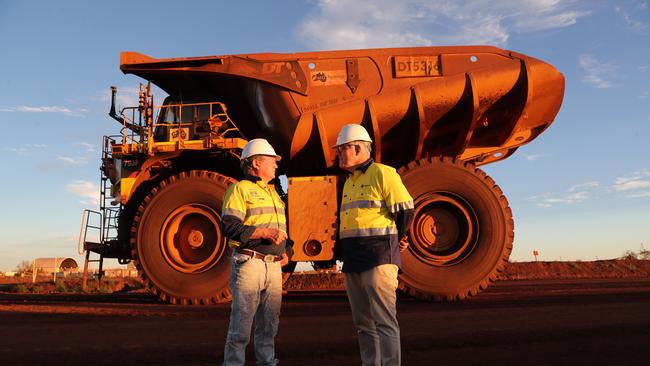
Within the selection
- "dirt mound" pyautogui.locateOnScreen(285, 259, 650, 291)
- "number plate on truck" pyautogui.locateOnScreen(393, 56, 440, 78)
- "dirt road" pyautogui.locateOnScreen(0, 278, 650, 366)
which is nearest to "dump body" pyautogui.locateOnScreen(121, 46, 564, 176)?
"number plate on truck" pyautogui.locateOnScreen(393, 56, 440, 78)

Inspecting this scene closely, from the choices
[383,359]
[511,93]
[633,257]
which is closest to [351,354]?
[383,359]

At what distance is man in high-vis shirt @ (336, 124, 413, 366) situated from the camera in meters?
2.96

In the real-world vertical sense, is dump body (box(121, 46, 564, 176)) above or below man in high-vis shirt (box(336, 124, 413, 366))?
above

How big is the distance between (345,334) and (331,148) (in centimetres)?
351

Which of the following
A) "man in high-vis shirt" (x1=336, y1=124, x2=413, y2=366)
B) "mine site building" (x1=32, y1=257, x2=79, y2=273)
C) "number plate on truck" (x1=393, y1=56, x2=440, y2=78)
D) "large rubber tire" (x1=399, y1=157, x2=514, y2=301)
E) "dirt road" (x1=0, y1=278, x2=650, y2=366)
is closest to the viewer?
"man in high-vis shirt" (x1=336, y1=124, x2=413, y2=366)

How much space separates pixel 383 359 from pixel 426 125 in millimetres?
5475

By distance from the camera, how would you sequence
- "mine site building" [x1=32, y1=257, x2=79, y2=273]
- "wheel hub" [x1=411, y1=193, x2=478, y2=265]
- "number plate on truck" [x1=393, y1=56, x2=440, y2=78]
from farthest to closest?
"mine site building" [x1=32, y1=257, x2=79, y2=273]
"number plate on truck" [x1=393, y1=56, x2=440, y2=78]
"wheel hub" [x1=411, y1=193, x2=478, y2=265]

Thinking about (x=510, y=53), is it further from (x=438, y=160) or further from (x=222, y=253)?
(x=222, y=253)

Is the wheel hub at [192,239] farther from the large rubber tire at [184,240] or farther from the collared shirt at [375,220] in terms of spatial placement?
the collared shirt at [375,220]

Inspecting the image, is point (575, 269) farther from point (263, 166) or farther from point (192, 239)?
point (263, 166)

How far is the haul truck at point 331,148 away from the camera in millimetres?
7320

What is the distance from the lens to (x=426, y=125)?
7.73 m

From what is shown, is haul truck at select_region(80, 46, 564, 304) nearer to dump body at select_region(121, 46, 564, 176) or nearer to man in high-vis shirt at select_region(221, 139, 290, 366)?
dump body at select_region(121, 46, 564, 176)

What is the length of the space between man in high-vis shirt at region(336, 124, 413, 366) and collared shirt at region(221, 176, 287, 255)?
1.73 ft
